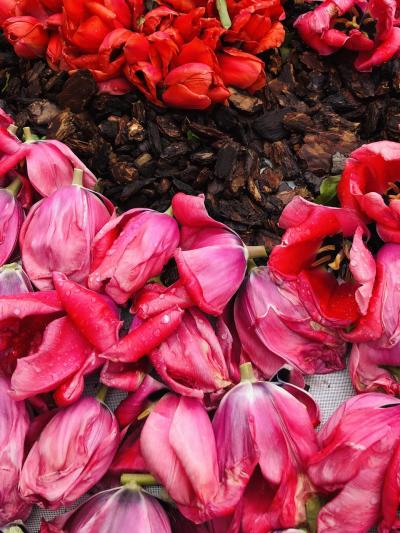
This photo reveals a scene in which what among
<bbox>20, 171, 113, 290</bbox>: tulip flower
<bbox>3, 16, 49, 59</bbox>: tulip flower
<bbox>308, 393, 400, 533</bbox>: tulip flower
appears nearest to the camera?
<bbox>308, 393, 400, 533</bbox>: tulip flower

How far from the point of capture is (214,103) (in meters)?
0.66

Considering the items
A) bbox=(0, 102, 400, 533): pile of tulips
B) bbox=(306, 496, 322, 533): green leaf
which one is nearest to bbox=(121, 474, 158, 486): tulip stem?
bbox=(0, 102, 400, 533): pile of tulips

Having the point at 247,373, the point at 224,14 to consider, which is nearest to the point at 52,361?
the point at 247,373

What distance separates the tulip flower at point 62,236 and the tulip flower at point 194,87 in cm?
12

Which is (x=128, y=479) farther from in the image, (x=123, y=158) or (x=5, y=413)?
(x=123, y=158)

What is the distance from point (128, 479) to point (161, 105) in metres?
0.33

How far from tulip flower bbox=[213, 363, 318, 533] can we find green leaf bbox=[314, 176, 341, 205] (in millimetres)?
179

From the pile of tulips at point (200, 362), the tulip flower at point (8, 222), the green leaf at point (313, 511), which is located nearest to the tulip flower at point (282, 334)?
the pile of tulips at point (200, 362)

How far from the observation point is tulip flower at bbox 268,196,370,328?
0.56 m

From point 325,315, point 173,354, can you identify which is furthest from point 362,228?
point 173,354

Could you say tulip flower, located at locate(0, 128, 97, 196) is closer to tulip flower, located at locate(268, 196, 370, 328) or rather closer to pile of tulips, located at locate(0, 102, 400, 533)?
pile of tulips, located at locate(0, 102, 400, 533)

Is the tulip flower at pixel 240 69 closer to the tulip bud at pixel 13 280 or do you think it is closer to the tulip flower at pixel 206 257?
the tulip flower at pixel 206 257

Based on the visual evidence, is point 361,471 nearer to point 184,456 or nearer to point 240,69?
point 184,456

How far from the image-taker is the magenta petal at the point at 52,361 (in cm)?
53
